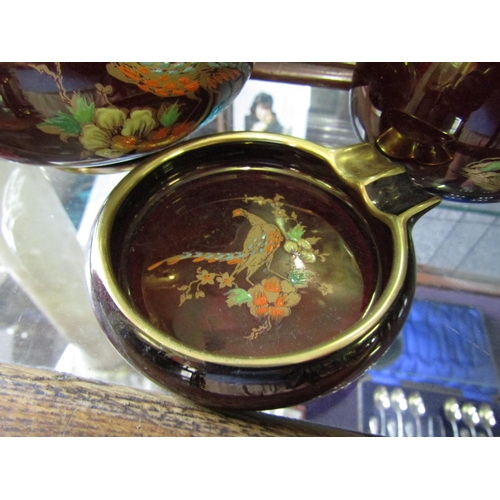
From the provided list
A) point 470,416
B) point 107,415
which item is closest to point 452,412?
point 470,416

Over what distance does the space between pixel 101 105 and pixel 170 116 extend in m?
0.07

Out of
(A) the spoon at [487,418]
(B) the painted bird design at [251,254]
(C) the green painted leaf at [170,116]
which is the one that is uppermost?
(C) the green painted leaf at [170,116]

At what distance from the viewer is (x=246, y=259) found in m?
0.55

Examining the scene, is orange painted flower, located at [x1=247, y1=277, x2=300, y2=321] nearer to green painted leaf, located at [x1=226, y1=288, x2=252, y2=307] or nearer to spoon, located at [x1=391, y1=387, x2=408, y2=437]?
green painted leaf, located at [x1=226, y1=288, x2=252, y2=307]

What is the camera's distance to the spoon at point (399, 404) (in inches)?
20.2

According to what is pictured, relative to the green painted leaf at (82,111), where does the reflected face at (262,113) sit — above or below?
below

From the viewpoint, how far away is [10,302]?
0.61 m

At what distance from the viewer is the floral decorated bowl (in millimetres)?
421

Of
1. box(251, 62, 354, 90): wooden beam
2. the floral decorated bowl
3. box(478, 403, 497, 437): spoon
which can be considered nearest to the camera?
the floral decorated bowl

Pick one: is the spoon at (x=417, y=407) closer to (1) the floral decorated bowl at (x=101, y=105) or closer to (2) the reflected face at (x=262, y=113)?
(1) the floral decorated bowl at (x=101, y=105)

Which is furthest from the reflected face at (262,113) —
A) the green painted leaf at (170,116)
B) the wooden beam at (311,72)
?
the green painted leaf at (170,116)

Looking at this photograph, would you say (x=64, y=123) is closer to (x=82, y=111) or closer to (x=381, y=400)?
(x=82, y=111)

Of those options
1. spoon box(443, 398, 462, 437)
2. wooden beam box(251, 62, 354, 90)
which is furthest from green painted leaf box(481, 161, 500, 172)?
wooden beam box(251, 62, 354, 90)
